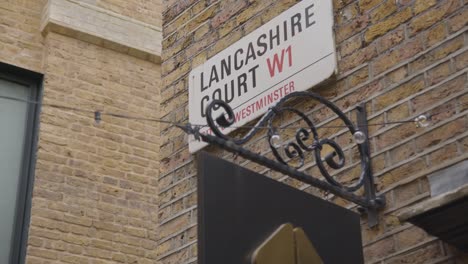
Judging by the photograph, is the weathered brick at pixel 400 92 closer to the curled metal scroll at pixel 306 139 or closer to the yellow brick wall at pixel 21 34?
the curled metal scroll at pixel 306 139

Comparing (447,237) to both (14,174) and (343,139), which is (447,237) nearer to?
(343,139)

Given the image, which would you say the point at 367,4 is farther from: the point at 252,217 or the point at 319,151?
the point at 252,217

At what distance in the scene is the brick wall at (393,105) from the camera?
13.5 ft

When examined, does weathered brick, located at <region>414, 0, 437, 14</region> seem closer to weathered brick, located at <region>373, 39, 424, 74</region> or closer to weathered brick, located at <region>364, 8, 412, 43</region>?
weathered brick, located at <region>364, 8, 412, 43</region>

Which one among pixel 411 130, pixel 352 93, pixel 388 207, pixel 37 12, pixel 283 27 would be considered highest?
pixel 37 12

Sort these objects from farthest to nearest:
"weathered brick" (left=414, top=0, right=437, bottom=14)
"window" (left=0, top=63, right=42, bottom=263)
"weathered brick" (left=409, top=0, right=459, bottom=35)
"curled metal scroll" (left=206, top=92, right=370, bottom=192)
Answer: "window" (left=0, top=63, right=42, bottom=263) < "weathered brick" (left=414, top=0, right=437, bottom=14) < "weathered brick" (left=409, top=0, right=459, bottom=35) < "curled metal scroll" (left=206, top=92, right=370, bottom=192)

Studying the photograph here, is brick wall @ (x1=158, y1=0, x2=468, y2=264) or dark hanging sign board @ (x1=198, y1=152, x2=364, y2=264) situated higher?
brick wall @ (x1=158, y1=0, x2=468, y2=264)

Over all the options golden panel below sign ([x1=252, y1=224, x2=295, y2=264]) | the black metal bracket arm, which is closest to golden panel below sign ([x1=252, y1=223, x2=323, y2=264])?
golden panel below sign ([x1=252, y1=224, x2=295, y2=264])

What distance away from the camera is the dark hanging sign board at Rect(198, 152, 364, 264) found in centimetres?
337

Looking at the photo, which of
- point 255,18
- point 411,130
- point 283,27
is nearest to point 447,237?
point 411,130

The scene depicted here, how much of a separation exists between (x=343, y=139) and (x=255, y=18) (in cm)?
116

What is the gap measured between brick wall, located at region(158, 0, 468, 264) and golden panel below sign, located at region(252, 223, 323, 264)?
1.99 ft

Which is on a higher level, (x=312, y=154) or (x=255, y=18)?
(x=255, y=18)

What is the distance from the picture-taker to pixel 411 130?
4.29 m
